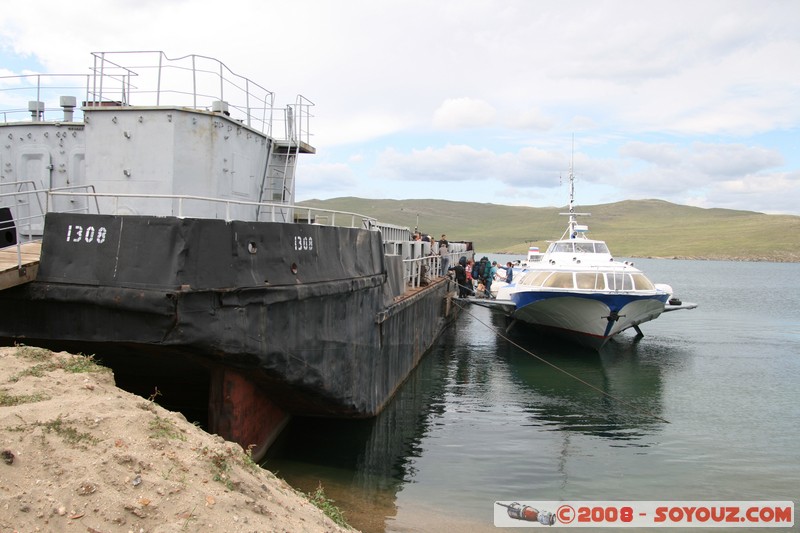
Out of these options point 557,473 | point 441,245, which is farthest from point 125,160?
point 441,245

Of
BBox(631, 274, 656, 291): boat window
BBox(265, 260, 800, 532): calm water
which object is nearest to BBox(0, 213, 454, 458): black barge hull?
BBox(265, 260, 800, 532): calm water

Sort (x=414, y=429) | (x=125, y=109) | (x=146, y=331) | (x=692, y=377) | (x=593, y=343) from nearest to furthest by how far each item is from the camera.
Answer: (x=146, y=331) < (x=125, y=109) < (x=414, y=429) < (x=692, y=377) < (x=593, y=343)

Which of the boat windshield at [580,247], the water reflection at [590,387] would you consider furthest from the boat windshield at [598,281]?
the boat windshield at [580,247]

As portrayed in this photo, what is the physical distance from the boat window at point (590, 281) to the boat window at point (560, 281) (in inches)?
9.1

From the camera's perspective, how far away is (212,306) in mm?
7449

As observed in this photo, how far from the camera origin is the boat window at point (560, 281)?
2180cm

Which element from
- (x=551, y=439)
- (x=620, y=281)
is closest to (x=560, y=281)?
(x=620, y=281)

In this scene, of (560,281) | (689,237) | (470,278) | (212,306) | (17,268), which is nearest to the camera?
(17,268)

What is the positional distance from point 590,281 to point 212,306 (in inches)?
648

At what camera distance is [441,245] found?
103ft

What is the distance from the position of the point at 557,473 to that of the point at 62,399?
7.60 m

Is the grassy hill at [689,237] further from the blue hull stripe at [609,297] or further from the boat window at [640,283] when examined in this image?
the blue hull stripe at [609,297]

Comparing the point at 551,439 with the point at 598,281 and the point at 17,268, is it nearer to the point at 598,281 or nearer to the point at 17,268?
the point at 17,268

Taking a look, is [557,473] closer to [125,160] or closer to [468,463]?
[468,463]
